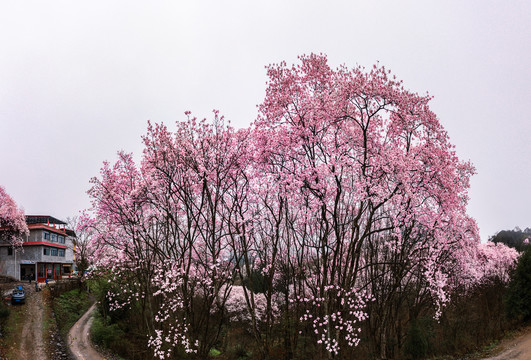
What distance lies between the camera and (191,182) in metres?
19.8

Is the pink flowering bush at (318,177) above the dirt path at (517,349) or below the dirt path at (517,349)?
above

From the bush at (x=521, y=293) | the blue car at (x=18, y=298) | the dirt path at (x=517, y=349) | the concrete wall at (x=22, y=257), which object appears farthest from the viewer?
the concrete wall at (x=22, y=257)

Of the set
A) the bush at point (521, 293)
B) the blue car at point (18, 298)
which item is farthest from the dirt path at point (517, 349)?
the blue car at point (18, 298)

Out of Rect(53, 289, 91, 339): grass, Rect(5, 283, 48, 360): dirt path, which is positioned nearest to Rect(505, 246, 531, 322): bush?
Rect(5, 283, 48, 360): dirt path

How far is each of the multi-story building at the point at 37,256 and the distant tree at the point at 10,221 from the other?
1447mm

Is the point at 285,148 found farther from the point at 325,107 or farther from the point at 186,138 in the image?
the point at 186,138

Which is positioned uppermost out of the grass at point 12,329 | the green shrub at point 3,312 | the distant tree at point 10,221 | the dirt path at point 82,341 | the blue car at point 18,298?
the distant tree at point 10,221

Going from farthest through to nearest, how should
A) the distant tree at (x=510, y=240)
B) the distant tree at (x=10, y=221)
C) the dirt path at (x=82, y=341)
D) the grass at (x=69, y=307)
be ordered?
the distant tree at (x=510, y=240) → the distant tree at (x=10, y=221) → the grass at (x=69, y=307) → the dirt path at (x=82, y=341)

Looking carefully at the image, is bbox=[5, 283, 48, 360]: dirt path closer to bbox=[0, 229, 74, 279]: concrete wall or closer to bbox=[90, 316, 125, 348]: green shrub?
bbox=[90, 316, 125, 348]: green shrub

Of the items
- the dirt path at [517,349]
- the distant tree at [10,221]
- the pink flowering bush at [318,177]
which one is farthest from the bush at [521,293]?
the distant tree at [10,221]

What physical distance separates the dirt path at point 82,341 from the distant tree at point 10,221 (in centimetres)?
2253

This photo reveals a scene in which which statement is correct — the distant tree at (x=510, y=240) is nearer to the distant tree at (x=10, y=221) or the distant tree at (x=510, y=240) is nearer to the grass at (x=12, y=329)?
the grass at (x=12, y=329)

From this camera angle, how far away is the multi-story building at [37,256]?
52.5 metres

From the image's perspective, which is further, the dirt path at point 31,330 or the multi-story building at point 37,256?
the multi-story building at point 37,256
